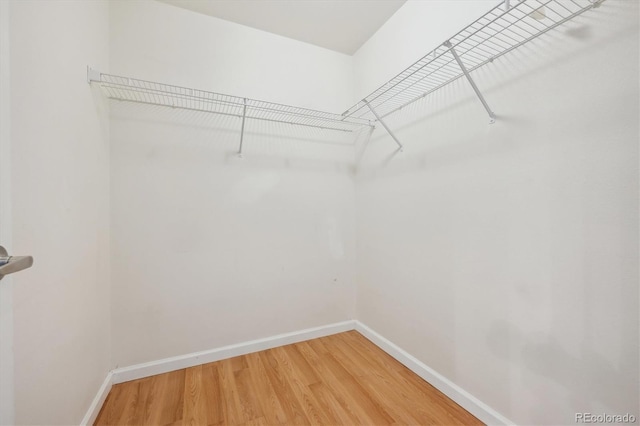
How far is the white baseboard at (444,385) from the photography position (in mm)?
1173

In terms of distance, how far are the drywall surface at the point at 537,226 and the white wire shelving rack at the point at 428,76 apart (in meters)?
0.07

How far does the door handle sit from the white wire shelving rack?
1123mm

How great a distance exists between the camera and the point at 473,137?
49.4 inches

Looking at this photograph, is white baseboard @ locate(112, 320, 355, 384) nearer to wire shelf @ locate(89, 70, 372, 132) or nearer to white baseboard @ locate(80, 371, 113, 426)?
white baseboard @ locate(80, 371, 113, 426)

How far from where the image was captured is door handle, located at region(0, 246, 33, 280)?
0.50 metres

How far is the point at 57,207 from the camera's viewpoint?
951mm

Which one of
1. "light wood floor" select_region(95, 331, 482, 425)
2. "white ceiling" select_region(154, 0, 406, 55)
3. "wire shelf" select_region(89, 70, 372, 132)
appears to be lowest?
"light wood floor" select_region(95, 331, 482, 425)

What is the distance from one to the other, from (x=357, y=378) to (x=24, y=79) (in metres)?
2.05

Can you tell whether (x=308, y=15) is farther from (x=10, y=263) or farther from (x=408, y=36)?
(x=10, y=263)

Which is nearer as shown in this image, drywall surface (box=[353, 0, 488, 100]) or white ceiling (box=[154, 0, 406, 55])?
drywall surface (box=[353, 0, 488, 100])

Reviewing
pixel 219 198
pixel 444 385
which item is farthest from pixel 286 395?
pixel 219 198

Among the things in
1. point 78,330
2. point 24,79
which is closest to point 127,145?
point 24,79
